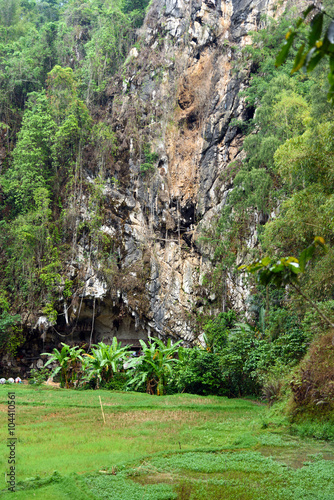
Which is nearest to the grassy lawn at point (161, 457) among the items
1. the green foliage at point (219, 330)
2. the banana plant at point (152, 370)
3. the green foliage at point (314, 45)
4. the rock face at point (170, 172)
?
the banana plant at point (152, 370)

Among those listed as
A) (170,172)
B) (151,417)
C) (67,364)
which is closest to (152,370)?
(67,364)

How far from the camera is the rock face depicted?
17.0m

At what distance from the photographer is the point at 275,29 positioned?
17.2 meters

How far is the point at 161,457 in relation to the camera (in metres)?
4.45

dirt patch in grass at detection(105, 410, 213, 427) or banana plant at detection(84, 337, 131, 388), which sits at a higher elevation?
banana plant at detection(84, 337, 131, 388)

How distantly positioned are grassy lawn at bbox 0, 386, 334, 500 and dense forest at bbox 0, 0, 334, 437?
1.02m

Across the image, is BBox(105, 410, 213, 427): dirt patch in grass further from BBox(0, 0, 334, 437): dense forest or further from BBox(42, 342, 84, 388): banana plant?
BBox(42, 342, 84, 388): banana plant

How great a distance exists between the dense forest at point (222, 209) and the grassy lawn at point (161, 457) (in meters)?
1.02

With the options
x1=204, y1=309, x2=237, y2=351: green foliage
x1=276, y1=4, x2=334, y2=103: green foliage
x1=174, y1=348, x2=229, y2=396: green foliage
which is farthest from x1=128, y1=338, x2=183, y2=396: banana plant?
x1=276, y1=4, x2=334, y2=103: green foliage

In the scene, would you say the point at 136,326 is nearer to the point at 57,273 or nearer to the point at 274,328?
the point at 57,273

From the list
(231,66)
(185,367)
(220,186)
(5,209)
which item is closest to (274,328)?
(185,367)

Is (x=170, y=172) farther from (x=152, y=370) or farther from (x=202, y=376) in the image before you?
(x=202, y=376)

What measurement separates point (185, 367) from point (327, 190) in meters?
5.49

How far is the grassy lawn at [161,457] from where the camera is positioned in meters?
3.43
